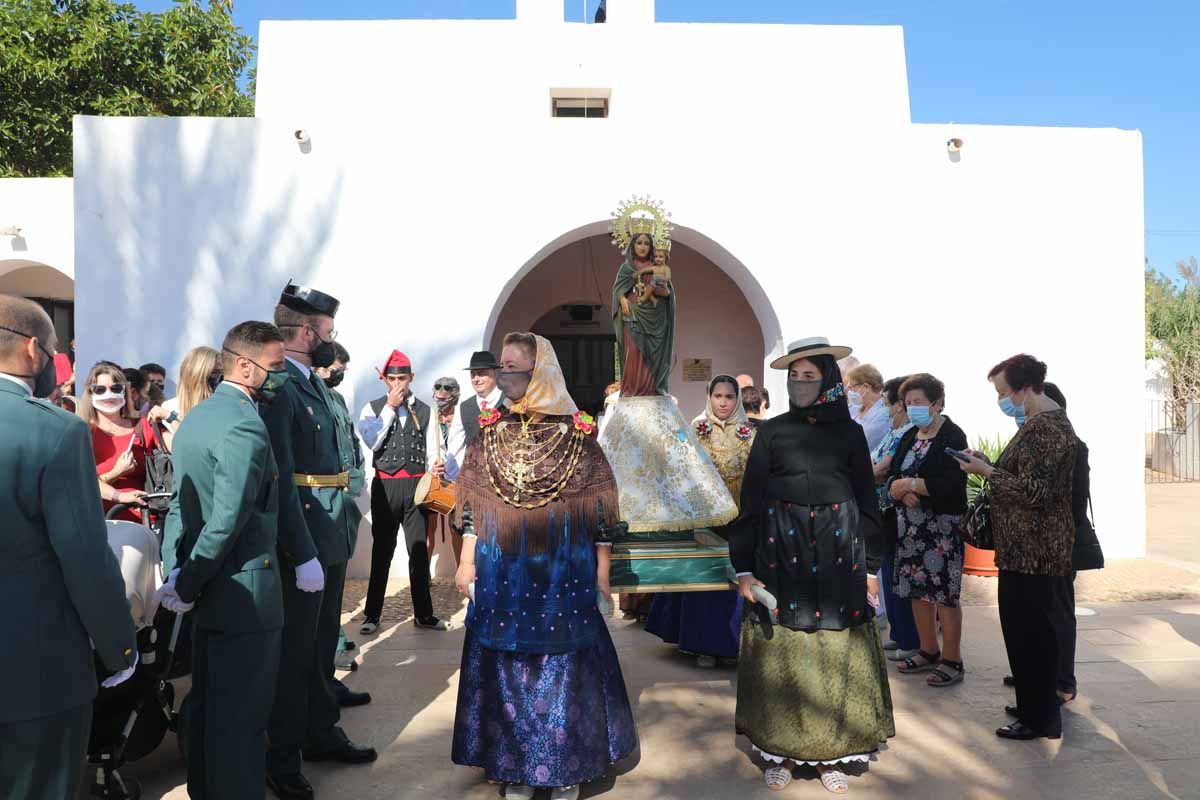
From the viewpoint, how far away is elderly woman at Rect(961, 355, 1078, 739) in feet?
14.1

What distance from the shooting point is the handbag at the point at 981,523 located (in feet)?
15.1

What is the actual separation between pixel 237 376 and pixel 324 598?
1.46m

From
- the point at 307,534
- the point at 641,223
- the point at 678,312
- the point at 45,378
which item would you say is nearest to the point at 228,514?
the point at 307,534

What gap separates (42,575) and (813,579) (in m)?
2.96

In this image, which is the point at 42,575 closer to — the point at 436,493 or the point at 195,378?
the point at 195,378

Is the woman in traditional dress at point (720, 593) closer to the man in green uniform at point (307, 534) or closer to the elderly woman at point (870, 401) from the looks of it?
the elderly woman at point (870, 401)

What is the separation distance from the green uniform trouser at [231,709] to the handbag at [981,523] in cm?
365

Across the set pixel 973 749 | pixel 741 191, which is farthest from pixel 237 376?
pixel 741 191

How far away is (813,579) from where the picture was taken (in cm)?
384

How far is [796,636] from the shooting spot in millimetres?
3883

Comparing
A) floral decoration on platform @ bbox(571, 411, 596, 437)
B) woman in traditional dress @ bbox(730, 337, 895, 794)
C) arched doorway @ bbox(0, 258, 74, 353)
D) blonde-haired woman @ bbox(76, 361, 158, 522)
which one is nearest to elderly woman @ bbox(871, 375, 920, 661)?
A: woman in traditional dress @ bbox(730, 337, 895, 794)

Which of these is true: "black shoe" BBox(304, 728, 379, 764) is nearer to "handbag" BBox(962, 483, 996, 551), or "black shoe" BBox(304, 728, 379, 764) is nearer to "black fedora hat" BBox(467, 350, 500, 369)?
"black fedora hat" BBox(467, 350, 500, 369)

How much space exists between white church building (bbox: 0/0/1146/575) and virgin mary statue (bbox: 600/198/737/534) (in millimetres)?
3162

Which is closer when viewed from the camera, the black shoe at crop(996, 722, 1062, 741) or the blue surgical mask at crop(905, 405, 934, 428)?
the black shoe at crop(996, 722, 1062, 741)
